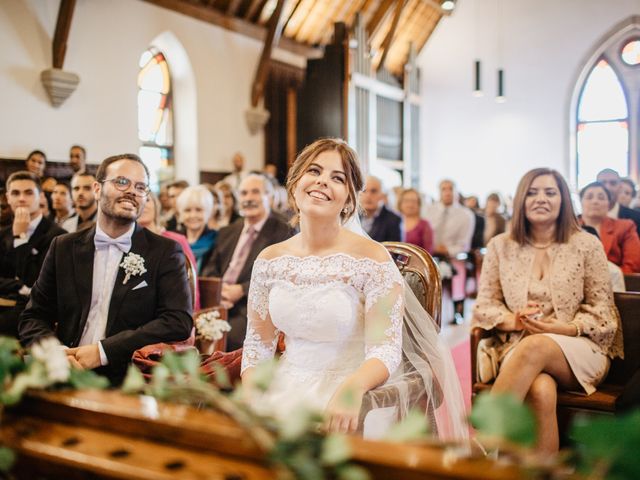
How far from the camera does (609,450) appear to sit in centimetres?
78

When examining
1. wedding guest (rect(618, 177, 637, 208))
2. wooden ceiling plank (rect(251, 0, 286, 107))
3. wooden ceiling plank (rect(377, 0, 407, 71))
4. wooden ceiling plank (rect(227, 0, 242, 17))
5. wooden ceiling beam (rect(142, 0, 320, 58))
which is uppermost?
wooden ceiling plank (rect(377, 0, 407, 71))

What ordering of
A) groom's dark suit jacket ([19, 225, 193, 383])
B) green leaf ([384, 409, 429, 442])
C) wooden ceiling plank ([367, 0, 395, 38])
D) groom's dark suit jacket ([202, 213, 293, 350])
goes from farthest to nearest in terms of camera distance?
1. wooden ceiling plank ([367, 0, 395, 38])
2. groom's dark suit jacket ([202, 213, 293, 350])
3. groom's dark suit jacket ([19, 225, 193, 383])
4. green leaf ([384, 409, 429, 442])

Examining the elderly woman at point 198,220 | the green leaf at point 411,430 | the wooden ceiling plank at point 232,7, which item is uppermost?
the wooden ceiling plank at point 232,7

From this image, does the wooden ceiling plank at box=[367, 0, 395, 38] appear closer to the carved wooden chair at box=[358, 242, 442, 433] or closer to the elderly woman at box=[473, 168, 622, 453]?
the elderly woman at box=[473, 168, 622, 453]

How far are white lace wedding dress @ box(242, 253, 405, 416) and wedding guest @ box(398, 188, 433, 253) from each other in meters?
4.63

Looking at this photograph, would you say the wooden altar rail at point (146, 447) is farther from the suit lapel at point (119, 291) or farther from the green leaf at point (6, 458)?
the suit lapel at point (119, 291)

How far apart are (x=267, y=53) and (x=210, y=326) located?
853cm

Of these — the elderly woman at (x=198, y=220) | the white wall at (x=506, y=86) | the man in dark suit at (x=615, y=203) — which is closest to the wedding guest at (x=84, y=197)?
the elderly woman at (x=198, y=220)

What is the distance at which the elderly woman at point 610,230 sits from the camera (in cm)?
478

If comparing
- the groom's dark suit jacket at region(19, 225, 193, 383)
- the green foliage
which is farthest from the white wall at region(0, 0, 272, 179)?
the green foliage

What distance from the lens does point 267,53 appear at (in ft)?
37.6

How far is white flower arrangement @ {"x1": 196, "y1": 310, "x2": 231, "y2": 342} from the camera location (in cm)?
358

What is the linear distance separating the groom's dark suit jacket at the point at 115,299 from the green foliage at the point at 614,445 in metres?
2.06

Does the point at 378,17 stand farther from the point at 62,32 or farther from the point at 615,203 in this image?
the point at 615,203
